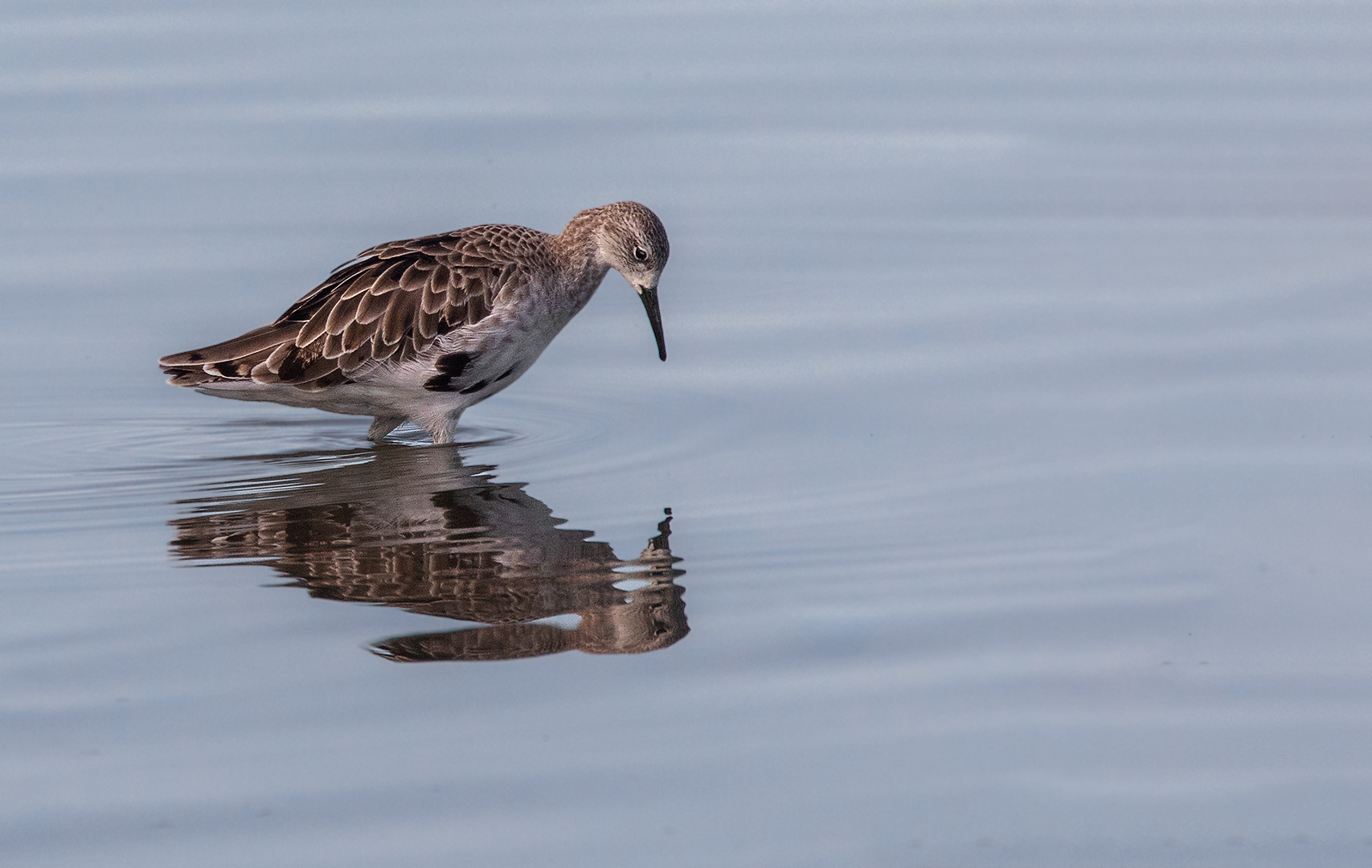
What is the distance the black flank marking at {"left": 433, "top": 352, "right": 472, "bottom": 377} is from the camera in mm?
10891

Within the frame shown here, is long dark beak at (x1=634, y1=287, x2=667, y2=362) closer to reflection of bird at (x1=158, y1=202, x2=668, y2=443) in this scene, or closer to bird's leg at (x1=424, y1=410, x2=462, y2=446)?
reflection of bird at (x1=158, y1=202, x2=668, y2=443)

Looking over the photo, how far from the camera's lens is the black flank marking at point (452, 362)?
10891mm

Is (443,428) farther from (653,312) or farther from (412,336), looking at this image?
(653,312)

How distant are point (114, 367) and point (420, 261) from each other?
241 cm

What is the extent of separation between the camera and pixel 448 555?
8812 mm

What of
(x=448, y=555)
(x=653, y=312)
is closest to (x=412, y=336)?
(x=653, y=312)

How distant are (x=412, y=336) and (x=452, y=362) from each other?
0.28 metres

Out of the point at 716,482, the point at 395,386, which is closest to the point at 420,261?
the point at 395,386

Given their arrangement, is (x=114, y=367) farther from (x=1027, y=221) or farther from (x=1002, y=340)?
(x=1027, y=221)

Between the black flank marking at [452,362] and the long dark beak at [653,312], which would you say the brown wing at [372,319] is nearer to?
the black flank marking at [452,362]

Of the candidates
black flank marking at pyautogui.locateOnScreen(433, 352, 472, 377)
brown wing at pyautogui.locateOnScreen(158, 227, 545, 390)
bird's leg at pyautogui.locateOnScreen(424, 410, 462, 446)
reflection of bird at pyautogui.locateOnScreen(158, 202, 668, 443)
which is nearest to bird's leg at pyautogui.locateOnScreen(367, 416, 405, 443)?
reflection of bird at pyautogui.locateOnScreen(158, 202, 668, 443)

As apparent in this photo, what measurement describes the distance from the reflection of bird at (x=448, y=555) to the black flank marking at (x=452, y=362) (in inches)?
Result: 21.6

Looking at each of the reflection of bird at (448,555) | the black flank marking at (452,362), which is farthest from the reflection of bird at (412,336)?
the reflection of bird at (448,555)

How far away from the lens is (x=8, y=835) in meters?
6.16
